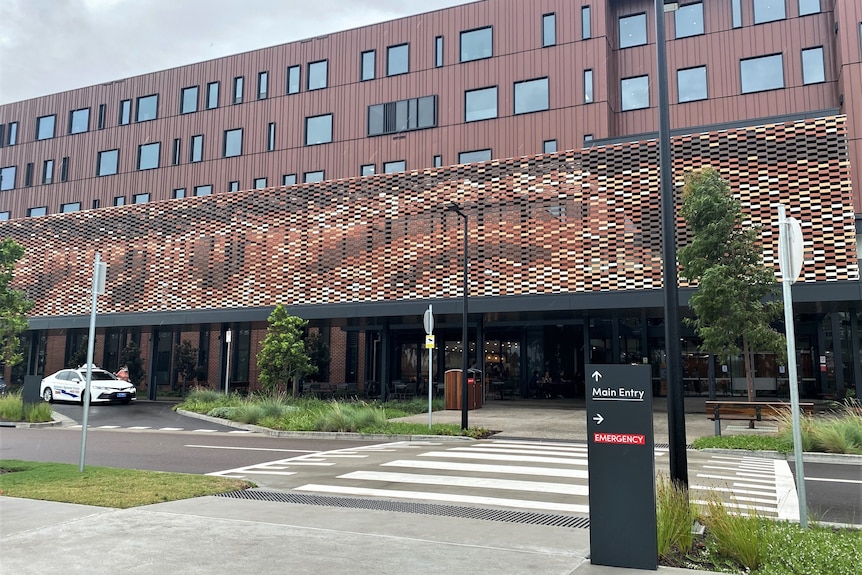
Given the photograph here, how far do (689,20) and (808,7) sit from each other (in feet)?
15.4

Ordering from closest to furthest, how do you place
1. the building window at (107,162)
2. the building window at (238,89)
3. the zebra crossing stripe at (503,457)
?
1. the zebra crossing stripe at (503,457)
2. the building window at (238,89)
3. the building window at (107,162)

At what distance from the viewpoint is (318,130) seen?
35.1 meters

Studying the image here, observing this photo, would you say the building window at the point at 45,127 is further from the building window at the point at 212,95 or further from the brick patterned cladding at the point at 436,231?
the building window at the point at 212,95

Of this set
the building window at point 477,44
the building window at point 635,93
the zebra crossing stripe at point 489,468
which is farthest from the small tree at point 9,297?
the building window at point 635,93

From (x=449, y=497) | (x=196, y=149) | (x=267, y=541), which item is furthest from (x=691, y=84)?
(x=267, y=541)

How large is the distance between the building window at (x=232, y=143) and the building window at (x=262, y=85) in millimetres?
2218

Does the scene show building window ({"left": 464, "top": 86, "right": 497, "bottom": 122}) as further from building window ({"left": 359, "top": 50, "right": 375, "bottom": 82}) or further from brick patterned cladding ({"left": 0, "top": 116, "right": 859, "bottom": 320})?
brick patterned cladding ({"left": 0, "top": 116, "right": 859, "bottom": 320})

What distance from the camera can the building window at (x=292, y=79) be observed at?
36062 millimetres

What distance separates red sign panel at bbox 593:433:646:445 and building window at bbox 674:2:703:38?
29250 millimetres

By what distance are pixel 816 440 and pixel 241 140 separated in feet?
105

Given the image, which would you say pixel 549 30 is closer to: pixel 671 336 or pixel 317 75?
pixel 317 75

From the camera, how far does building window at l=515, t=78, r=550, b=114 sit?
3030 centimetres

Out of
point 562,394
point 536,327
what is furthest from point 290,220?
point 562,394

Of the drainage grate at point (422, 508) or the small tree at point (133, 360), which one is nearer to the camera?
the drainage grate at point (422, 508)
